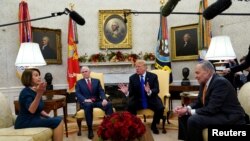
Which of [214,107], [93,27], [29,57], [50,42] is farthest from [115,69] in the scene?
[214,107]

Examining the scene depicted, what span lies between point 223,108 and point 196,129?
42cm

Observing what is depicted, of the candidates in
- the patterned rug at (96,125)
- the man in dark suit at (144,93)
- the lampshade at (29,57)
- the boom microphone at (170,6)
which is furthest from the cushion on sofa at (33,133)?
the patterned rug at (96,125)

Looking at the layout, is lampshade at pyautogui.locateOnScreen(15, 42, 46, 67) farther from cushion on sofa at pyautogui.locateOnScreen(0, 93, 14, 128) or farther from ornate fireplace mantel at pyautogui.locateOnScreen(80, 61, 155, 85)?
ornate fireplace mantel at pyautogui.locateOnScreen(80, 61, 155, 85)

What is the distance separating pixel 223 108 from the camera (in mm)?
3387

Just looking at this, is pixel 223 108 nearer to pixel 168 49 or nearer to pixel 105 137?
pixel 105 137

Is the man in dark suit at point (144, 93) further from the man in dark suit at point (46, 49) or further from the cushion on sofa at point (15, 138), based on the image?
the man in dark suit at point (46, 49)

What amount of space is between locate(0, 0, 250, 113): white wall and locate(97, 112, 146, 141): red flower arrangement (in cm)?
530

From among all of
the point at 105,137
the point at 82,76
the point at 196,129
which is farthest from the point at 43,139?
the point at 82,76

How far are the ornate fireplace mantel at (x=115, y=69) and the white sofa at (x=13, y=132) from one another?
418 cm

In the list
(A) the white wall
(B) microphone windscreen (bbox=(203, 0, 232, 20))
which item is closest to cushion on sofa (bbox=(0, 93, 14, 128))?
(B) microphone windscreen (bbox=(203, 0, 232, 20))

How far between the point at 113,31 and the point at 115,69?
120 centimetres

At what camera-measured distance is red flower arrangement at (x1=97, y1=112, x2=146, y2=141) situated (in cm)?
270

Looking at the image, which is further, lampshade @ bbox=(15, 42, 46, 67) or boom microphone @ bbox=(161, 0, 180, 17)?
lampshade @ bbox=(15, 42, 46, 67)

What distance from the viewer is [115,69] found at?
840 cm
